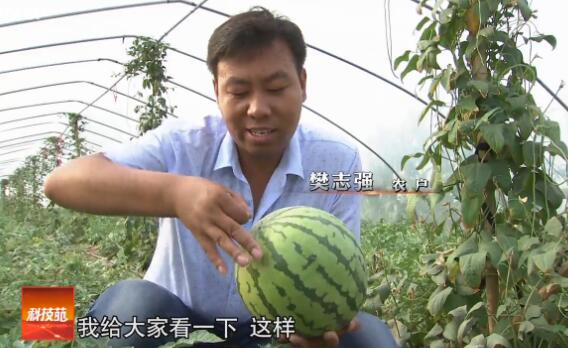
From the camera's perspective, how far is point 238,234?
121cm

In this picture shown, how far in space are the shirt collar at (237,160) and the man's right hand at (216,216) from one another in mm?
682

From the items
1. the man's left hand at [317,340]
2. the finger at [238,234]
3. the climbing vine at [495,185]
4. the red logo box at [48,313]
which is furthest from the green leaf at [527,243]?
the red logo box at [48,313]

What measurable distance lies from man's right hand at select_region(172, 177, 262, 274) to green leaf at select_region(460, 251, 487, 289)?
1.00 metres

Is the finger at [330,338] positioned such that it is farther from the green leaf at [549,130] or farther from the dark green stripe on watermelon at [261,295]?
the green leaf at [549,130]

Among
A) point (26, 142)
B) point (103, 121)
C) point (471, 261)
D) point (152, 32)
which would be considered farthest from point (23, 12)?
point (26, 142)

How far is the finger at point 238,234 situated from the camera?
1.18 meters

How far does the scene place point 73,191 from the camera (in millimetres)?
1461

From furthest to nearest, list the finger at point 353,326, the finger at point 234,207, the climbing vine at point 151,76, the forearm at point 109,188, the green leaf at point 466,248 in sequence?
the climbing vine at point 151,76
the green leaf at point 466,248
the finger at point 353,326
the forearm at point 109,188
the finger at point 234,207

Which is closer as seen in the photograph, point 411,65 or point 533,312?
point 533,312

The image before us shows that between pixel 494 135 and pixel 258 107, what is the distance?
0.75 meters

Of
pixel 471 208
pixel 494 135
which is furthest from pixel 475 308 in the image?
pixel 494 135

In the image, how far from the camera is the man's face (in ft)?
5.40

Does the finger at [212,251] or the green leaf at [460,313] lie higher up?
the finger at [212,251]

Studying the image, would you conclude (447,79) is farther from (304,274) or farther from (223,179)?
(304,274)
